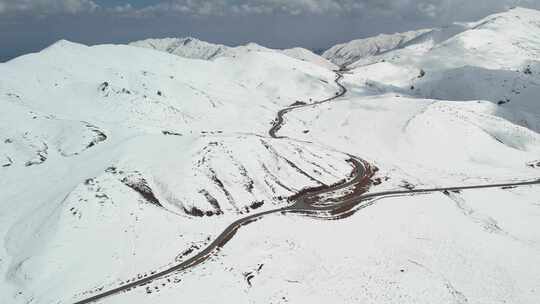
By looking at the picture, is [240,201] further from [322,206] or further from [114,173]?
[114,173]

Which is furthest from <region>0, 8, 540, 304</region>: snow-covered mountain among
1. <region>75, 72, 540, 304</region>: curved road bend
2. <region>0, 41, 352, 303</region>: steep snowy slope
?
<region>75, 72, 540, 304</region>: curved road bend

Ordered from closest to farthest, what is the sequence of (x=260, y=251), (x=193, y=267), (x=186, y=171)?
(x=193, y=267)
(x=260, y=251)
(x=186, y=171)

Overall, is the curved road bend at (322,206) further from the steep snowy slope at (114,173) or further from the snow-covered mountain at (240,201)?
the steep snowy slope at (114,173)

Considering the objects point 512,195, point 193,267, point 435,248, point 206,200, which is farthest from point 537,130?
point 193,267

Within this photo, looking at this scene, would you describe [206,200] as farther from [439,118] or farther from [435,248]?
[439,118]

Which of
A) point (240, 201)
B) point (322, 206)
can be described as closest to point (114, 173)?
point (240, 201)

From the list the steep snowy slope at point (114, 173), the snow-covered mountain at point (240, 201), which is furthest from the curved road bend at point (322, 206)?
the steep snowy slope at point (114, 173)
